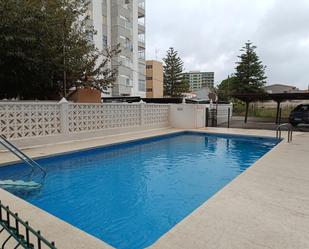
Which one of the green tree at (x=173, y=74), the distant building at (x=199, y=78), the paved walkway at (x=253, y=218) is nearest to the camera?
the paved walkway at (x=253, y=218)

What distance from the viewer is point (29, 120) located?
8.66 m

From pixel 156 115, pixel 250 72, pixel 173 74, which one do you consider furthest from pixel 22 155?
pixel 173 74

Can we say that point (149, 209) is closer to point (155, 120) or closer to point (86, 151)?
point (86, 151)

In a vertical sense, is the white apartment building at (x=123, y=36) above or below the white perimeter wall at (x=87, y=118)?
above

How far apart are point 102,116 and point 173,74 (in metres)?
33.4

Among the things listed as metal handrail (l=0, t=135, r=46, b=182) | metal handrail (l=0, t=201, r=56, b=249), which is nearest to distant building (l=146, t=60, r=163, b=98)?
metal handrail (l=0, t=135, r=46, b=182)

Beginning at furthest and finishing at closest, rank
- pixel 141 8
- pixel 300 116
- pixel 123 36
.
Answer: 1. pixel 141 8
2. pixel 123 36
3. pixel 300 116

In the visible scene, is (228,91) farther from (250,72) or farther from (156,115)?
(156,115)

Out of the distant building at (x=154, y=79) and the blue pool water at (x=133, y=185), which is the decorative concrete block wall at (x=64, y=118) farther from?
the distant building at (x=154, y=79)

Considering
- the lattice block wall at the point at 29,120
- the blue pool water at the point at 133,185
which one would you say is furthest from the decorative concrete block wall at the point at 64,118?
the blue pool water at the point at 133,185

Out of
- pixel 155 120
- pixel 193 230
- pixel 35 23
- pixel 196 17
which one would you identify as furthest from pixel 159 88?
pixel 193 230

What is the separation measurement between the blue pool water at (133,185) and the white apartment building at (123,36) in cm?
1957

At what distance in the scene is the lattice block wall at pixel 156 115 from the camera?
1434 centimetres

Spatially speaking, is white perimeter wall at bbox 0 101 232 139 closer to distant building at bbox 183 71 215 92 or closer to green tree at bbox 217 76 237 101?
green tree at bbox 217 76 237 101
